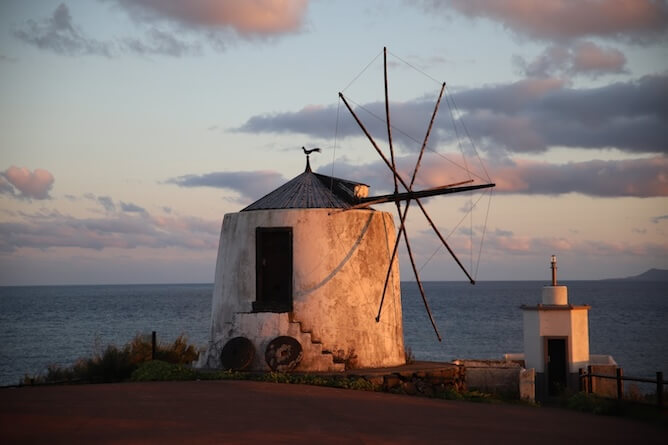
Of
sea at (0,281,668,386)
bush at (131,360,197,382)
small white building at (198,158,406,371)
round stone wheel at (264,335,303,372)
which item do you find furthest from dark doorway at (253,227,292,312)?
sea at (0,281,668,386)

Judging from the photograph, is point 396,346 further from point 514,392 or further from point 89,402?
point 89,402

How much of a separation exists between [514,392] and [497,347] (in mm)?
35992

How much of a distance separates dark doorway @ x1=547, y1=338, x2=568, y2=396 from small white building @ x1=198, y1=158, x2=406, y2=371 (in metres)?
5.29

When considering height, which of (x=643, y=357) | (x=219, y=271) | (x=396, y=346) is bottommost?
(x=643, y=357)

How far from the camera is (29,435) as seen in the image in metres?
10.8

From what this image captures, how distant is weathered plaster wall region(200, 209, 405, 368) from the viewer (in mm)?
18609

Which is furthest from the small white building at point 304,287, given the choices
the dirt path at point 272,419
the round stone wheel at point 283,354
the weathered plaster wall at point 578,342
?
the weathered plaster wall at point 578,342

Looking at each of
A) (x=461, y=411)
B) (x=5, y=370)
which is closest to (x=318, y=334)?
(x=461, y=411)

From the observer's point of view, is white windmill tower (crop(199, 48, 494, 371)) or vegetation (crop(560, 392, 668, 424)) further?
white windmill tower (crop(199, 48, 494, 371))

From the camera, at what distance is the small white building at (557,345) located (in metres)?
22.6

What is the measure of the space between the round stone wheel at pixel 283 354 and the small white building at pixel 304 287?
0.02 meters

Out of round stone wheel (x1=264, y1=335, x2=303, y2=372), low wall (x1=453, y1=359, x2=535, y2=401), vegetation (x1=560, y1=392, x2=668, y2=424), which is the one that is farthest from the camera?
low wall (x1=453, y1=359, x2=535, y2=401)

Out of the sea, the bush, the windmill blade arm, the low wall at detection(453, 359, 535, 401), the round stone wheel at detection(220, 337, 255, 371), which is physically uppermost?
the windmill blade arm

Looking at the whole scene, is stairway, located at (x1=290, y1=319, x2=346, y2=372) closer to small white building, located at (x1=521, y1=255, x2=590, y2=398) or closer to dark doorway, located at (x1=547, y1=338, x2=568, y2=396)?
small white building, located at (x1=521, y1=255, x2=590, y2=398)
